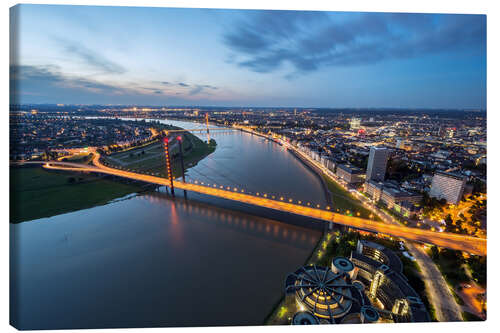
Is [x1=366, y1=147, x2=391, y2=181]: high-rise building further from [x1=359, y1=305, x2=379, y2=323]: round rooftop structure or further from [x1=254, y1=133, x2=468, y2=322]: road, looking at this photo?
[x1=359, y1=305, x2=379, y2=323]: round rooftop structure

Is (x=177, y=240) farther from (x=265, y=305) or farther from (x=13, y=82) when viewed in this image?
(x=13, y=82)

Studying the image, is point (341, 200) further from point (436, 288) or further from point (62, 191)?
point (62, 191)

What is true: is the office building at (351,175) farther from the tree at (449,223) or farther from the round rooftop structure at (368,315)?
the round rooftop structure at (368,315)

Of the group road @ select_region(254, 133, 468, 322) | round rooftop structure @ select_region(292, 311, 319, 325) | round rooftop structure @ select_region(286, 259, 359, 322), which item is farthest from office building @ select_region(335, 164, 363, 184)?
round rooftop structure @ select_region(292, 311, 319, 325)

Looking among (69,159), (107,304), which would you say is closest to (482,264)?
(107,304)

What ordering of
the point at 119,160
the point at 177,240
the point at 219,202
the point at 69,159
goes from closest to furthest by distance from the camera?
1. the point at 177,240
2. the point at 219,202
3. the point at 69,159
4. the point at 119,160

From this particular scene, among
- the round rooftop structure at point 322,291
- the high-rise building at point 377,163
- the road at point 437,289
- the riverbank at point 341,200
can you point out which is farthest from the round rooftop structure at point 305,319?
the high-rise building at point 377,163
